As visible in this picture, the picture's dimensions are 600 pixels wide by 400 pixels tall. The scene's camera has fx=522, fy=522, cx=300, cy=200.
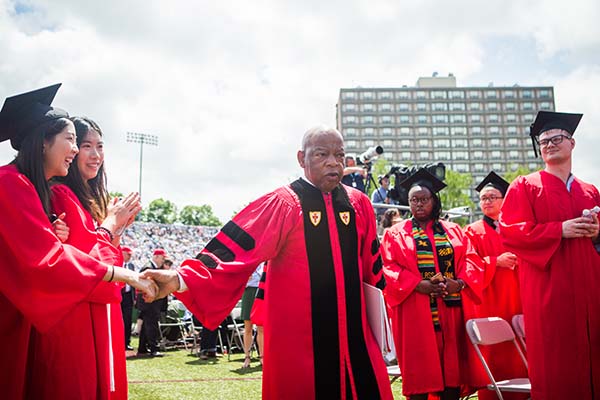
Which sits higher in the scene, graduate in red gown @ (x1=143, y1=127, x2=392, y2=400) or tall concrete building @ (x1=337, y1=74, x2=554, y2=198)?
tall concrete building @ (x1=337, y1=74, x2=554, y2=198)

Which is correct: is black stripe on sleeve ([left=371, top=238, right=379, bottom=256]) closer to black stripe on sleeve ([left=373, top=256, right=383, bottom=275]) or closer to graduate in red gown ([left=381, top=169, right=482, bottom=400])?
black stripe on sleeve ([left=373, top=256, right=383, bottom=275])

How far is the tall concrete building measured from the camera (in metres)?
101

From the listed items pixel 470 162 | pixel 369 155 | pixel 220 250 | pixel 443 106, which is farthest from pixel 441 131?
pixel 220 250

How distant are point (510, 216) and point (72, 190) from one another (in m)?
3.71

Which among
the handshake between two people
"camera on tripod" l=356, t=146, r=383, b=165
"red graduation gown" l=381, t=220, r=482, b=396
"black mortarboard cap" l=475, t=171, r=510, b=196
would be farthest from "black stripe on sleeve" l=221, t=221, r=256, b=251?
"camera on tripod" l=356, t=146, r=383, b=165

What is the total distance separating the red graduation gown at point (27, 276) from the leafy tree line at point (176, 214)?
8709 centimetres

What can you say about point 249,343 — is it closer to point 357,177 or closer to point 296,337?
point 357,177

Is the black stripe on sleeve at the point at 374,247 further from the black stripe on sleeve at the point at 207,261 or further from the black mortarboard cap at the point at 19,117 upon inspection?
the black mortarboard cap at the point at 19,117

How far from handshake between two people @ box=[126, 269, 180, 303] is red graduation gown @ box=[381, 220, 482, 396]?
2.98 meters

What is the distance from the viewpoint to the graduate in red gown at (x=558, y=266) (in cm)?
424

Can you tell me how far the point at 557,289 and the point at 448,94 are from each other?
10356cm

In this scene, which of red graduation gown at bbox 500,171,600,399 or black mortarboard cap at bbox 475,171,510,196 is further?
black mortarboard cap at bbox 475,171,510,196

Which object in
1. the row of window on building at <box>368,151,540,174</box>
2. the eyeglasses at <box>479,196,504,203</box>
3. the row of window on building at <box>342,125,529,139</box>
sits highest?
the row of window on building at <box>342,125,529,139</box>

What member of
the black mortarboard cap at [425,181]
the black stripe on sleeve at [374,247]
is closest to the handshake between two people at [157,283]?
the black stripe on sleeve at [374,247]
